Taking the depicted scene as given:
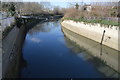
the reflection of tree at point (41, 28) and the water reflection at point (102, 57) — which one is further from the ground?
the reflection of tree at point (41, 28)

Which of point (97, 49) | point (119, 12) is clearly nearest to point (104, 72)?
point (97, 49)

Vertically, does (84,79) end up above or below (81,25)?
A: below

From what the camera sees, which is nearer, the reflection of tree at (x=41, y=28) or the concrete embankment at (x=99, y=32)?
the concrete embankment at (x=99, y=32)

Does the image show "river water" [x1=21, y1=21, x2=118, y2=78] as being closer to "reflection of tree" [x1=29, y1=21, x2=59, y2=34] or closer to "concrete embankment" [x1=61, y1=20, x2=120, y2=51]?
"concrete embankment" [x1=61, y1=20, x2=120, y2=51]

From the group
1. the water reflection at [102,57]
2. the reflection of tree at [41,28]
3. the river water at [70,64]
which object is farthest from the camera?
the reflection of tree at [41,28]

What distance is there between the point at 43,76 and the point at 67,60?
12.5 feet

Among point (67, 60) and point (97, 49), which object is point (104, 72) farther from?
point (97, 49)

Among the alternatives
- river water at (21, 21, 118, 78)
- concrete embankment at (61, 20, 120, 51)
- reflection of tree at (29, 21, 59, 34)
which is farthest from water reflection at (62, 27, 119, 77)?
reflection of tree at (29, 21, 59, 34)

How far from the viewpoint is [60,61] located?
13.6 m

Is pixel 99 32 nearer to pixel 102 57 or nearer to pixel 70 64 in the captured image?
pixel 102 57

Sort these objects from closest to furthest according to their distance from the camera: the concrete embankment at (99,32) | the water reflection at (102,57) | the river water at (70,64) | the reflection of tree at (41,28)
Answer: the river water at (70,64), the water reflection at (102,57), the concrete embankment at (99,32), the reflection of tree at (41,28)

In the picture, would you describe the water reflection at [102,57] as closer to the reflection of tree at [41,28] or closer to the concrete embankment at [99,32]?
the concrete embankment at [99,32]

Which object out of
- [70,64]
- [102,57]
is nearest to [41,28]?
[102,57]

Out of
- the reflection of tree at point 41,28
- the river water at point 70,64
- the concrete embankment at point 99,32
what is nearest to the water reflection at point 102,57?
the river water at point 70,64
